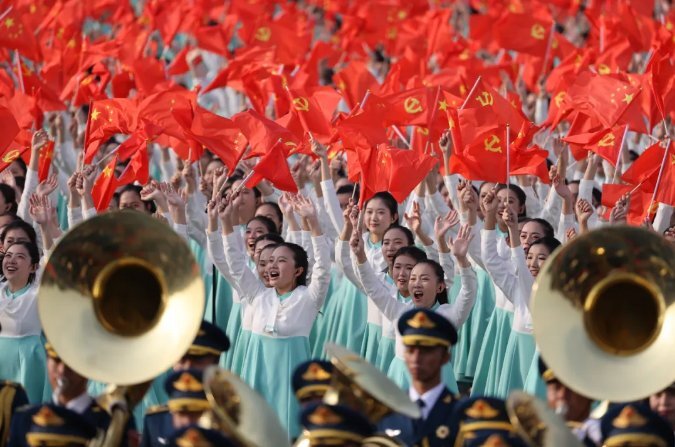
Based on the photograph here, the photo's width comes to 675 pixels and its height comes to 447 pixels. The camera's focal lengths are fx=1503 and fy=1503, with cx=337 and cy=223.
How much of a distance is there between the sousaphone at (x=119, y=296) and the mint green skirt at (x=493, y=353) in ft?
16.0

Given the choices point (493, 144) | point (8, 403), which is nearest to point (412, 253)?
point (493, 144)

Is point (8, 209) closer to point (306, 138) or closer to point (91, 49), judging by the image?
point (306, 138)

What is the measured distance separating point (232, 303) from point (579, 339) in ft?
19.4

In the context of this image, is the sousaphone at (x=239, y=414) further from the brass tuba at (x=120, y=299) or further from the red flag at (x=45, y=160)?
the red flag at (x=45, y=160)

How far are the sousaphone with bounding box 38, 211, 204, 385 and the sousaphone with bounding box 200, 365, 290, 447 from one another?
0.38 metres

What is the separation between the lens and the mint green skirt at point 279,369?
10555mm

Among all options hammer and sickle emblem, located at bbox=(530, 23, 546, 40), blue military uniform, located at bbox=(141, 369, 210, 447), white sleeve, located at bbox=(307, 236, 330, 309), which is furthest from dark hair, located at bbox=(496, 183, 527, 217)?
blue military uniform, located at bbox=(141, 369, 210, 447)

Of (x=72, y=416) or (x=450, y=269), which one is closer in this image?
(x=72, y=416)

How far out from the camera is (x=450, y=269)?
11.1 meters

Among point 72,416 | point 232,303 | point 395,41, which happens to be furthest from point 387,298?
point 395,41

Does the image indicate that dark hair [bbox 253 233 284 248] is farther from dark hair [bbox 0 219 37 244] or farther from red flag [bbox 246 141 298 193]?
dark hair [bbox 0 219 37 244]

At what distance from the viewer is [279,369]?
10609 millimetres

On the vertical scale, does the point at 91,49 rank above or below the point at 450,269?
above

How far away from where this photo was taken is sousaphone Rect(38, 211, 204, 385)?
712 cm
